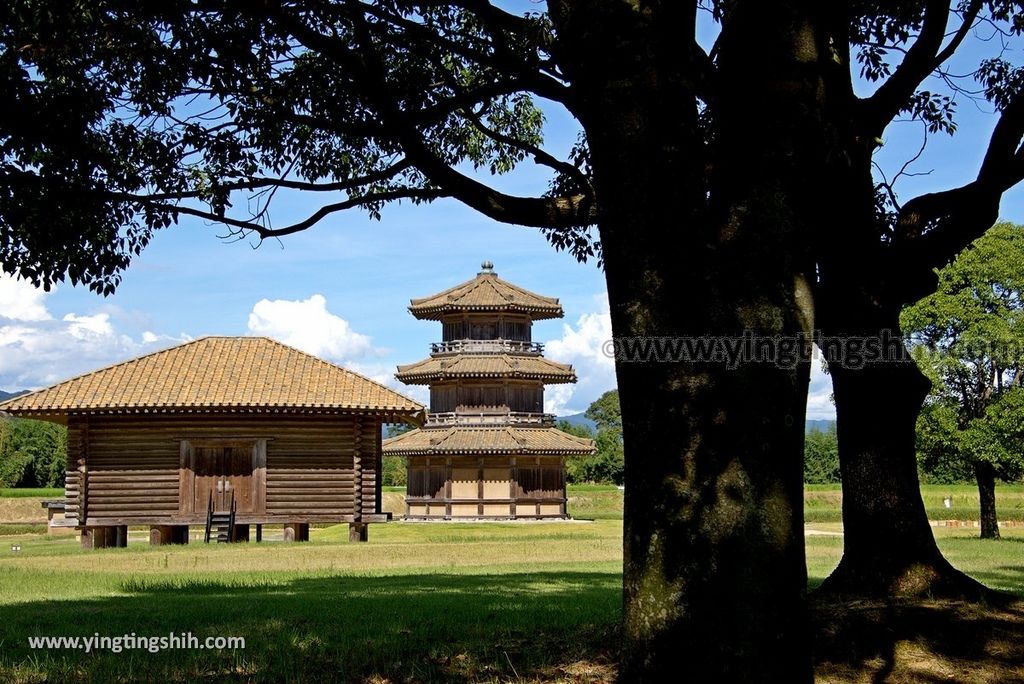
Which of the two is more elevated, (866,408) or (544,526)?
(866,408)

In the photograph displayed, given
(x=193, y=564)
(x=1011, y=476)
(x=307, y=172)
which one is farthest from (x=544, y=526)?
(x=307, y=172)

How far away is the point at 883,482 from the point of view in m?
8.05

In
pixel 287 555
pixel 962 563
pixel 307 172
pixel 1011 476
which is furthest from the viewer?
pixel 1011 476


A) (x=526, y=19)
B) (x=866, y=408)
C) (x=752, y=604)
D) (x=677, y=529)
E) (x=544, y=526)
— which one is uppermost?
(x=526, y=19)

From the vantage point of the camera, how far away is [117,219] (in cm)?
984

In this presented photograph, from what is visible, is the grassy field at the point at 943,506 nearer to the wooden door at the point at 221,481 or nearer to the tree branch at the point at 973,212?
the wooden door at the point at 221,481

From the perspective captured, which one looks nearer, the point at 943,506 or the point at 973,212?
the point at 973,212

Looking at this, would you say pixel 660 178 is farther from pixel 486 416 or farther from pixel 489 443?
pixel 486 416

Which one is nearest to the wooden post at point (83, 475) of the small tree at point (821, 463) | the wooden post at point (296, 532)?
Result: the wooden post at point (296, 532)

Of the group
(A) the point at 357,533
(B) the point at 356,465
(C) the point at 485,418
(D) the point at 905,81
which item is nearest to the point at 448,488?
(C) the point at 485,418

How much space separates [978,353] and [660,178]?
26765mm

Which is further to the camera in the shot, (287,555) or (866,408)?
(287,555)

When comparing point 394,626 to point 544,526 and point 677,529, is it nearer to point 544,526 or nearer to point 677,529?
point 677,529

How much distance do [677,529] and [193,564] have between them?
1629 centimetres
